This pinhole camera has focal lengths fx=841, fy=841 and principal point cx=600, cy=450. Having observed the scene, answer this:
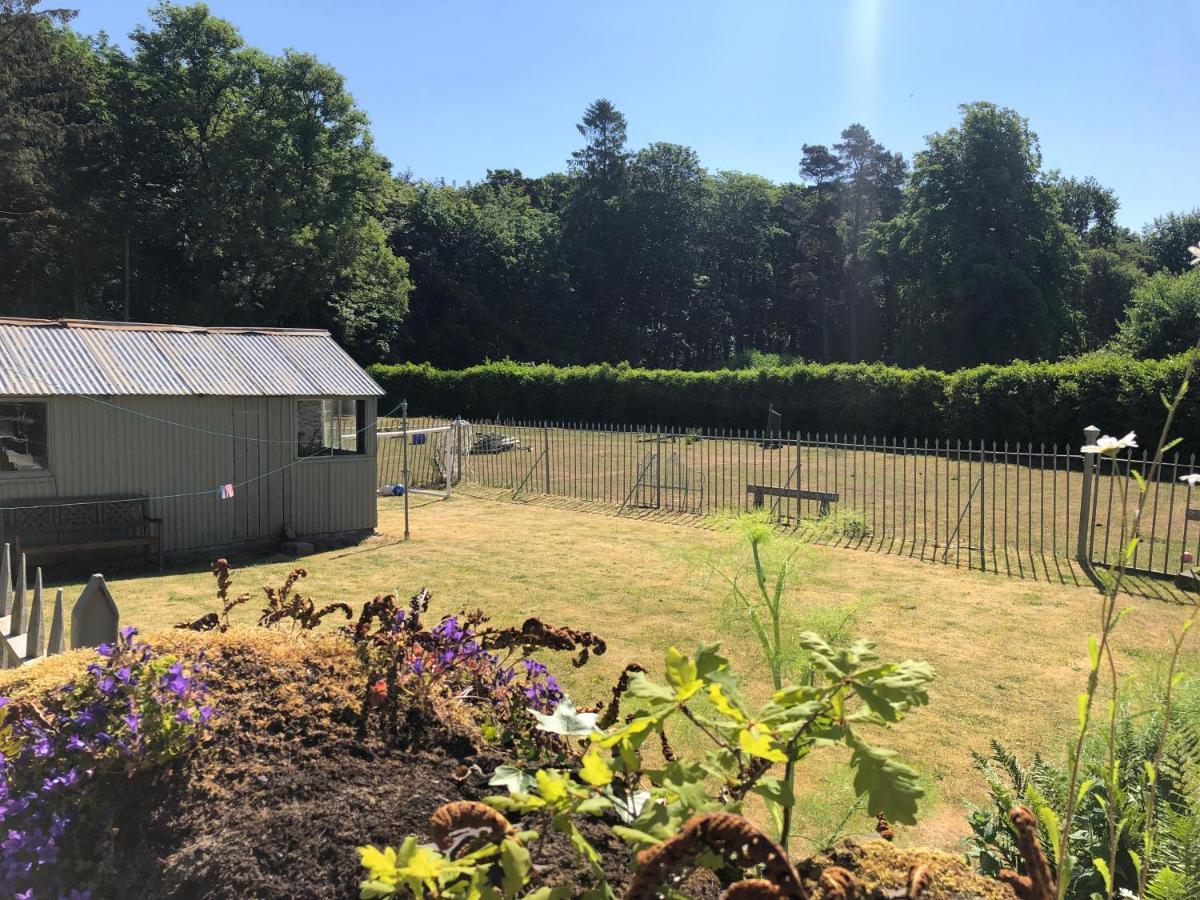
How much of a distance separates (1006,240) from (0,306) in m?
49.9

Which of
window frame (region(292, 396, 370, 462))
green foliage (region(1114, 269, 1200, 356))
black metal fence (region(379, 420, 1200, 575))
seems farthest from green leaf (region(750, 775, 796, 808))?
green foliage (region(1114, 269, 1200, 356))

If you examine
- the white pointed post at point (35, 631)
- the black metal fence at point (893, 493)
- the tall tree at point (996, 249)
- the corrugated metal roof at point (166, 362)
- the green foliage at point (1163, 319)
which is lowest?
the black metal fence at point (893, 493)

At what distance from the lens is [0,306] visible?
133 ft

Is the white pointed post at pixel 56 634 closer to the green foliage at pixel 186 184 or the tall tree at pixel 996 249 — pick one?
the green foliage at pixel 186 184

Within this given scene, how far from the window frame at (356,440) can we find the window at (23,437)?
3.45 metres

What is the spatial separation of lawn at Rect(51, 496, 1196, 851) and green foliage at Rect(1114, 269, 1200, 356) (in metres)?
25.7

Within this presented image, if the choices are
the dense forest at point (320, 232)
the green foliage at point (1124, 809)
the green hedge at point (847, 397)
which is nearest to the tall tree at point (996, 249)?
the dense forest at point (320, 232)

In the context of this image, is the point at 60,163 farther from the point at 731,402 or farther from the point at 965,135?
the point at 965,135

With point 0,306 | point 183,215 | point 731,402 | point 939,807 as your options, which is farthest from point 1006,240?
point 0,306

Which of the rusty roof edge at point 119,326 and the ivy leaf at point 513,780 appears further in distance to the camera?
the rusty roof edge at point 119,326

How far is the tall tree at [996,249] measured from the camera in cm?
4159

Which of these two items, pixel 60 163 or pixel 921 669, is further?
→ pixel 60 163

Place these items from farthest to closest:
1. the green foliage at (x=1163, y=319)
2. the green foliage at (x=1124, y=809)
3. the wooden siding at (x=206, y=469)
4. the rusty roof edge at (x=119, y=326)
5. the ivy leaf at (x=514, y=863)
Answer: the green foliage at (x=1163, y=319), the rusty roof edge at (x=119, y=326), the wooden siding at (x=206, y=469), the green foliage at (x=1124, y=809), the ivy leaf at (x=514, y=863)

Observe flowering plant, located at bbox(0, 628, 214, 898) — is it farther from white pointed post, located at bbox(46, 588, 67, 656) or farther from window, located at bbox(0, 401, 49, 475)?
window, located at bbox(0, 401, 49, 475)
